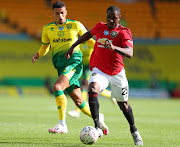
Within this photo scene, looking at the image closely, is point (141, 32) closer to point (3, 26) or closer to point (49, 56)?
point (49, 56)

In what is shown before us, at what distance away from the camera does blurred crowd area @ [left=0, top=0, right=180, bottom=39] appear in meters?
27.8

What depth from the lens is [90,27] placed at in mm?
28141

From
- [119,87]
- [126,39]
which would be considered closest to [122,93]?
[119,87]

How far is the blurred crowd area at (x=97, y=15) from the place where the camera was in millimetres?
27766

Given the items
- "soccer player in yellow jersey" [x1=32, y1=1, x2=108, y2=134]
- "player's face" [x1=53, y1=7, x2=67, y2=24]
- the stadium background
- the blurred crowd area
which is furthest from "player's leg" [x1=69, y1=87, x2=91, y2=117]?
the blurred crowd area

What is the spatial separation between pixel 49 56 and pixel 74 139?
65.6 feet

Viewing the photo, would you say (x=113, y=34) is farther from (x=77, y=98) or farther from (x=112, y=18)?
(x=77, y=98)

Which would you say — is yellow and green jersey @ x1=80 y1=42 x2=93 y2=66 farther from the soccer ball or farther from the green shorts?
the soccer ball

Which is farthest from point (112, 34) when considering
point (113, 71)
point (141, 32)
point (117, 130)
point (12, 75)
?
point (141, 32)

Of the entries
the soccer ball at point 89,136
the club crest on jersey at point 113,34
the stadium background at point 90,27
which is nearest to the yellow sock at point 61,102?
the soccer ball at point 89,136

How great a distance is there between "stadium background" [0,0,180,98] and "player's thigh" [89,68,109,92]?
19.2 metres

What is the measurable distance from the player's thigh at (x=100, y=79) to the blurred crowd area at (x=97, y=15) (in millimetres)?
20689

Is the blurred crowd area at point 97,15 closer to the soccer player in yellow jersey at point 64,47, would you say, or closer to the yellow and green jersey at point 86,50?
the yellow and green jersey at point 86,50

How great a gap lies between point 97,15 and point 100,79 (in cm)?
2379
